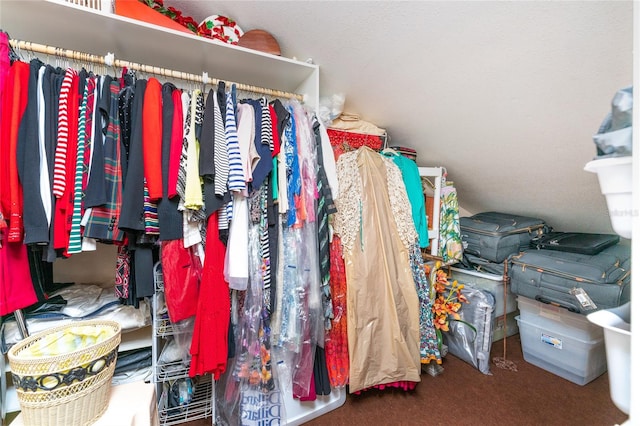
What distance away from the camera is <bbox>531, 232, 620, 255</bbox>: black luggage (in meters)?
1.61

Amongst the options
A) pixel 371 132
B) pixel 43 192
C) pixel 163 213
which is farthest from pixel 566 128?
pixel 43 192

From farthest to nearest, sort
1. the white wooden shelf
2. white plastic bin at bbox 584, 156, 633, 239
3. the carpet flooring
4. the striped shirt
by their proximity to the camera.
→ the carpet flooring < the white wooden shelf < the striped shirt < white plastic bin at bbox 584, 156, 633, 239

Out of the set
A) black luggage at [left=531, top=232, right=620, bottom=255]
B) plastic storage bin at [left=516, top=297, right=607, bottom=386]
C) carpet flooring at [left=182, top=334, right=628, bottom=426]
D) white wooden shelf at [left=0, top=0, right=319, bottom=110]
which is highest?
white wooden shelf at [left=0, top=0, right=319, bottom=110]

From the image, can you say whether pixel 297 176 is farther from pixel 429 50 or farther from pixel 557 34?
pixel 557 34

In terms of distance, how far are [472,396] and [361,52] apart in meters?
1.98

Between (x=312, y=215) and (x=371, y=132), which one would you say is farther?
(x=371, y=132)

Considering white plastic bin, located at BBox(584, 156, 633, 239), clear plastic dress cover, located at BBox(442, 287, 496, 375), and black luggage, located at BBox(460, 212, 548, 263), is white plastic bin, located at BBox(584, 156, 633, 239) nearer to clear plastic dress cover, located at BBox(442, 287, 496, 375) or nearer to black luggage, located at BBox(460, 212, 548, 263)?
clear plastic dress cover, located at BBox(442, 287, 496, 375)

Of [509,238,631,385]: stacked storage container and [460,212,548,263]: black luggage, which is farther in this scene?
[460,212,548,263]: black luggage

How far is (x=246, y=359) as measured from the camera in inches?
45.6

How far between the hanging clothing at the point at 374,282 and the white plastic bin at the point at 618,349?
35.2 inches

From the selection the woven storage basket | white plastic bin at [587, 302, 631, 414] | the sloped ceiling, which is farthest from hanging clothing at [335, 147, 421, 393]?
the woven storage basket

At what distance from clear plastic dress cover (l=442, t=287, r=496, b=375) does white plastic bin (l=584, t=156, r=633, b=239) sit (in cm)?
139

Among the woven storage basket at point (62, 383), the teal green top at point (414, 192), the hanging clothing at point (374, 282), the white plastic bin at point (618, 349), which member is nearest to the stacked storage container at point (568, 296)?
the teal green top at point (414, 192)

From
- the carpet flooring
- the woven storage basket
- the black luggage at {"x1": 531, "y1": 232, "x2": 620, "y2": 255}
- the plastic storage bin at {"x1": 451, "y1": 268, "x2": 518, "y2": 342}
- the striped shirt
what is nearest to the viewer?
the woven storage basket
